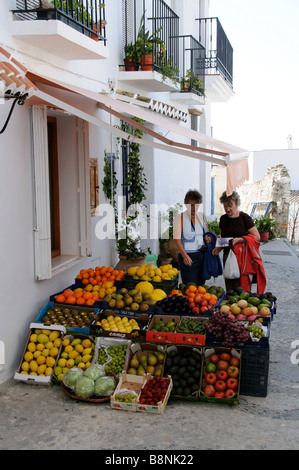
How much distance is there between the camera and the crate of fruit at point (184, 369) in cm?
461

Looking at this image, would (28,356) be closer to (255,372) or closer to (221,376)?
(221,376)

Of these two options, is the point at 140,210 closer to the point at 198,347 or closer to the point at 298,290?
the point at 298,290

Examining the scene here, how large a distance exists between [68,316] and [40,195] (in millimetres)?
1339

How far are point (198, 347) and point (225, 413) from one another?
2.22 ft

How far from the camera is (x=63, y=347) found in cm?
515

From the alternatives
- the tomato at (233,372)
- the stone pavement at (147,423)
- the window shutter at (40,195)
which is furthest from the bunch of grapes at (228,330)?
the window shutter at (40,195)

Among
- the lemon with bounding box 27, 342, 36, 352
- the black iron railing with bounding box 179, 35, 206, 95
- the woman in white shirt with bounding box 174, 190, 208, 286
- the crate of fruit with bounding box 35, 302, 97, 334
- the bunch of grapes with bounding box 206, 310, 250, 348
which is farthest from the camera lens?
the black iron railing with bounding box 179, 35, 206, 95

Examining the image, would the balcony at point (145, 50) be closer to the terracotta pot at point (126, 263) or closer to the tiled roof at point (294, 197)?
the terracotta pot at point (126, 263)

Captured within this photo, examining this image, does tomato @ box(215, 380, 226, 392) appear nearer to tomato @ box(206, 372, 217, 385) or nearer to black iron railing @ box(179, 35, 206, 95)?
tomato @ box(206, 372, 217, 385)

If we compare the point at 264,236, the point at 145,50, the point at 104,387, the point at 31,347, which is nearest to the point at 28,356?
the point at 31,347

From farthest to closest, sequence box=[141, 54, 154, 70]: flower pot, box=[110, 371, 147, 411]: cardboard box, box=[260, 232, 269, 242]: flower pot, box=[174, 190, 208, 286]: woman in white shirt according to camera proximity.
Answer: box=[260, 232, 269, 242]: flower pot < box=[141, 54, 154, 70]: flower pot < box=[174, 190, 208, 286]: woman in white shirt < box=[110, 371, 147, 411]: cardboard box

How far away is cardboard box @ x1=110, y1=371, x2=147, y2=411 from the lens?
14.5 feet

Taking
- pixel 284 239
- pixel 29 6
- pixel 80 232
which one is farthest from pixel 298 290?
pixel 284 239

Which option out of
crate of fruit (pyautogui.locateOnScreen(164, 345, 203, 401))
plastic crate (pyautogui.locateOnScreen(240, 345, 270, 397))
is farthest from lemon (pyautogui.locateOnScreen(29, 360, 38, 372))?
plastic crate (pyautogui.locateOnScreen(240, 345, 270, 397))
